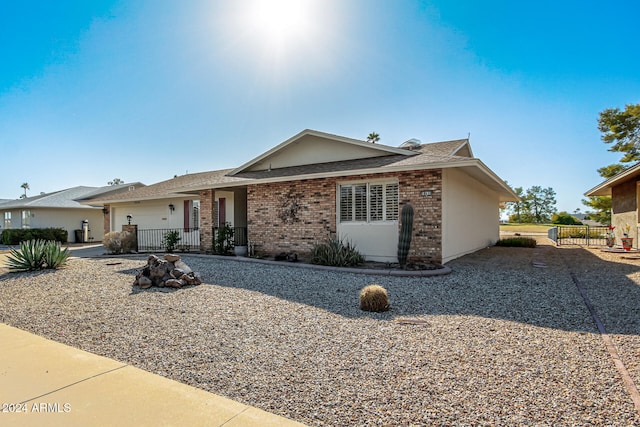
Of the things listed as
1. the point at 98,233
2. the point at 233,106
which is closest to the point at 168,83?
the point at 233,106

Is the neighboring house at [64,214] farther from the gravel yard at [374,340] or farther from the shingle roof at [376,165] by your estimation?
the gravel yard at [374,340]

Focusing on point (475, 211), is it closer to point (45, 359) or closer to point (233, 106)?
point (233, 106)

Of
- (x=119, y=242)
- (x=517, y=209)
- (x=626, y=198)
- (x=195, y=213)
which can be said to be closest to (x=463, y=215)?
(x=626, y=198)

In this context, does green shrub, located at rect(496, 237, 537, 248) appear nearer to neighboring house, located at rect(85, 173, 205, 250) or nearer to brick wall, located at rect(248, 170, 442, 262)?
brick wall, located at rect(248, 170, 442, 262)

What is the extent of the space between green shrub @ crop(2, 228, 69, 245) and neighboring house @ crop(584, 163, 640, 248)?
107ft

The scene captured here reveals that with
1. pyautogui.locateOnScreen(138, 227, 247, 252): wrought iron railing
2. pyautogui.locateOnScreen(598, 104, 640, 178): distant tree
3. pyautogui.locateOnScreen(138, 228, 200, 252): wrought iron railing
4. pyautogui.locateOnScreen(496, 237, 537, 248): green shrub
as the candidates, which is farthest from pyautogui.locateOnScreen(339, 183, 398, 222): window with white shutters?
pyautogui.locateOnScreen(598, 104, 640, 178): distant tree

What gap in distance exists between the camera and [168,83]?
1288 cm

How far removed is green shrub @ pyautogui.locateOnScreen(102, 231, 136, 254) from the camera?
48.1 ft

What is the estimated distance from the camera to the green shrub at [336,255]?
33.1ft

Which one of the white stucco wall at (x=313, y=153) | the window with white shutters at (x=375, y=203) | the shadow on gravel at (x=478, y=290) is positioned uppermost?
the white stucco wall at (x=313, y=153)

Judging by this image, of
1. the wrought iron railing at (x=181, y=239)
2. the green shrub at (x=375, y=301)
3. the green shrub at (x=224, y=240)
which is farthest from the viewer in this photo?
the wrought iron railing at (x=181, y=239)

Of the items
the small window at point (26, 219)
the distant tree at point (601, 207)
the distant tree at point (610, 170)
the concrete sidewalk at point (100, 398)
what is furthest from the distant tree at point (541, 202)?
the concrete sidewalk at point (100, 398)

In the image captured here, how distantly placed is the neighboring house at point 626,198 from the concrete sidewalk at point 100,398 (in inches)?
662

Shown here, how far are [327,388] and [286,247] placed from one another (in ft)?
31.0
